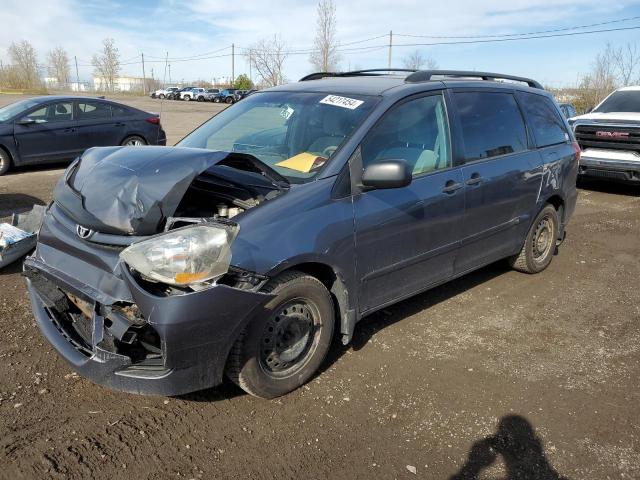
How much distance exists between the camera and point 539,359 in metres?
3.79

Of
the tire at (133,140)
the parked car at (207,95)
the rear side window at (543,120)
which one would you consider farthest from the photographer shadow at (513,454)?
the parked car at (207,95)

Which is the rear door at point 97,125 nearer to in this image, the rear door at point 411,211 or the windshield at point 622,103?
the rear door at point 411,211

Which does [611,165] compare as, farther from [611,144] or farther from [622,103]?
[622,103]

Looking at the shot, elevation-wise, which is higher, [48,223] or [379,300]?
[48,223]

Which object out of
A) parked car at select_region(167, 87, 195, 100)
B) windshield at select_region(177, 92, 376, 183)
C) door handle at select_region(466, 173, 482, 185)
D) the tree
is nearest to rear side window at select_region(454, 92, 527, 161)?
door handle at select_region(466, 173, 482, 185)

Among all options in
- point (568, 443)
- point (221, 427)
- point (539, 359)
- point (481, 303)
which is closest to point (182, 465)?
point (221, 427)

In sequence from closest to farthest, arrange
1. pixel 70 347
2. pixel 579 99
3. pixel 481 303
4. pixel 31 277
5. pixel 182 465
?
pixel 182 465 → pixel 70 347 → pixel 31 277 → pixel 481 303 → pixel 579 99

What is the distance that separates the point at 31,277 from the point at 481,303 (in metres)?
3.58

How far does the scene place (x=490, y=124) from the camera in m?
4.45

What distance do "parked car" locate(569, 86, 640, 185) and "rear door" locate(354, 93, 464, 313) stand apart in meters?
7.04

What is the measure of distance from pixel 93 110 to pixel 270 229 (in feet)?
31.4

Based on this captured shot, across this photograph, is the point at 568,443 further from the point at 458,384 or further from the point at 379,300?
the point at 379,300

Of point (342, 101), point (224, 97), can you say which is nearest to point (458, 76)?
point (342, 101)

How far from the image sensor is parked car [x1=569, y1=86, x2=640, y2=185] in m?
9.38
